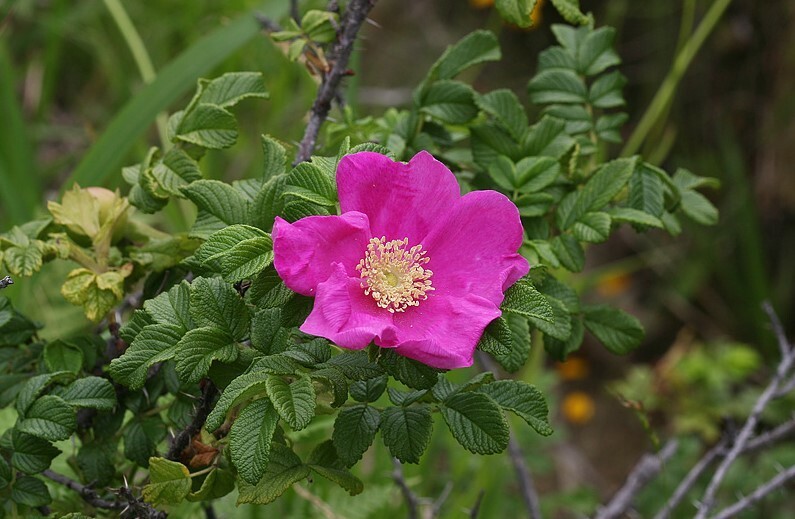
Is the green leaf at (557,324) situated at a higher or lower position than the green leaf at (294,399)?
lower

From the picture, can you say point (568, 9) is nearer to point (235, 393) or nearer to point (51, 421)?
point (235, 393)

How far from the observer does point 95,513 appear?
0.83 m

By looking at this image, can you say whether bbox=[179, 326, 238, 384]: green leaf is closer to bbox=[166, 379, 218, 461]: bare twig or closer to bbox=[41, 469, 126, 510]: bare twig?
bbox=[166, 379, 218, 461]: bare twig

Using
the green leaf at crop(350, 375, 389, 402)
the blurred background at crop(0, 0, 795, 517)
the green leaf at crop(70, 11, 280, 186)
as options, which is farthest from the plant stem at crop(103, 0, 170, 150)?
the green leaf at crop(350, 375, 389, 402)

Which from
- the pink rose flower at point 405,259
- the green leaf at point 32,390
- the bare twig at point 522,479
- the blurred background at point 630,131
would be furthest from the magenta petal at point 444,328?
the blurred background at point 630,131

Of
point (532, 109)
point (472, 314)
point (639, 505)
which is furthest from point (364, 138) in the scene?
point (532, 109)

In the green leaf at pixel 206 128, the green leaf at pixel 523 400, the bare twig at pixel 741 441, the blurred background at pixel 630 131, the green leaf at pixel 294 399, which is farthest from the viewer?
the blurred background at pixel 630 131

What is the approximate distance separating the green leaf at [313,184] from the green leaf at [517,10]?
246mm

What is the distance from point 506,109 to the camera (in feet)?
2.90

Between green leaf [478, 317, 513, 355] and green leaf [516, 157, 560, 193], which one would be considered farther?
green leaf [516, 157, 560, 193]

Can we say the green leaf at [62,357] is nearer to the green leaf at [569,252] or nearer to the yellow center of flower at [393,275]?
the yellow center of flower at [393,275]

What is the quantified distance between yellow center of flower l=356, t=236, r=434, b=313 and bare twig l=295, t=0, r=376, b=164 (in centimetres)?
17

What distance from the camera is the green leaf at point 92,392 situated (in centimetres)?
75

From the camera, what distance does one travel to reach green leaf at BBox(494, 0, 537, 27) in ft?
2.58
